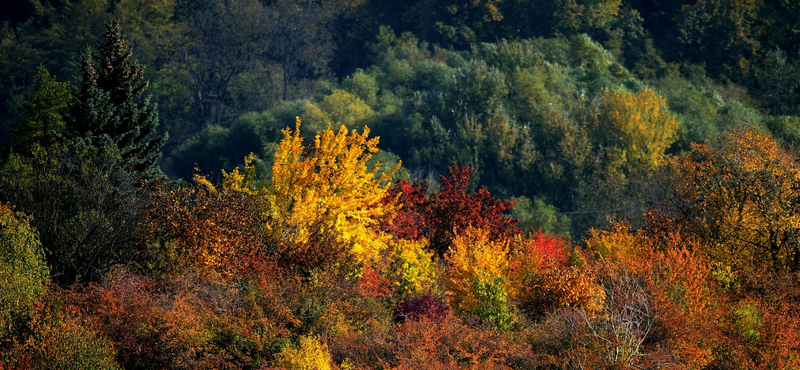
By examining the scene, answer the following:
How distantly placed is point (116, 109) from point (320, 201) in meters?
11.0

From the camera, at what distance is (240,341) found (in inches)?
1357

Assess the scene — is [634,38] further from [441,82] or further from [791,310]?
[791,310]

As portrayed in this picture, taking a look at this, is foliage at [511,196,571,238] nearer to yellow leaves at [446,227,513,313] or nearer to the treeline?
the treeline

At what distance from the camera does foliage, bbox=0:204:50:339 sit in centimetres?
3409

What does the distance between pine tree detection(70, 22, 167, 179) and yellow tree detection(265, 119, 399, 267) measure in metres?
8.03

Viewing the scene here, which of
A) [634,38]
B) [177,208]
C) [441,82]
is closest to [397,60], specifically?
[441,82]

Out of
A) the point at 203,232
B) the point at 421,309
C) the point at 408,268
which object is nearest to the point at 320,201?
the point at 408,268

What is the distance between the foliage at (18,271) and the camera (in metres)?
34.1

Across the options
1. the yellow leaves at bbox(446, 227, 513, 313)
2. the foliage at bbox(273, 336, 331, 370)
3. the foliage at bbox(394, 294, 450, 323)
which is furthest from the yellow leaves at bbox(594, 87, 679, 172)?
the foliage at bbox(273, 336, 331, 370)

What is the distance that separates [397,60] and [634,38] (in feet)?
64.1

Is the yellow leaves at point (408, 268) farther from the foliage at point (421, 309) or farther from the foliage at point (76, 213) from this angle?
the foliage at point (76, 213)

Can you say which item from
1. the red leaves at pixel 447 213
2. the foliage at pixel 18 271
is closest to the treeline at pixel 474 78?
the red leaves at pixel 447 213

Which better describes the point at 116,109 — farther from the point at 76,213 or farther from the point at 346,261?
the point at 346,261

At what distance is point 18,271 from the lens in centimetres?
3478
